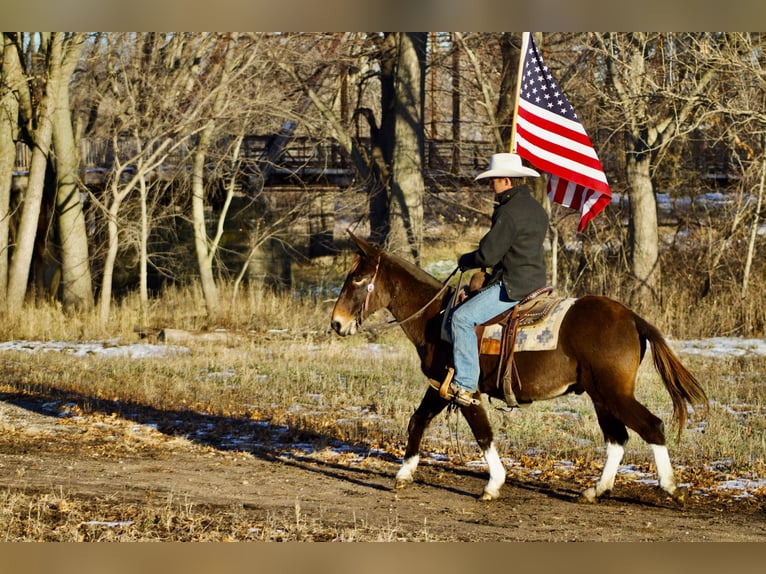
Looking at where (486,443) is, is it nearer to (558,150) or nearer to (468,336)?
(468,336)

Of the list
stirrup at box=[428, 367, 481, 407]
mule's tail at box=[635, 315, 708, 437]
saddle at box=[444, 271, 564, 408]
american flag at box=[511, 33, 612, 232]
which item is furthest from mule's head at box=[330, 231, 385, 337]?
mule's tail at box=[635, 315, 708, 437]

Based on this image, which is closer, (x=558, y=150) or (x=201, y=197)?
(x=558, y=150)

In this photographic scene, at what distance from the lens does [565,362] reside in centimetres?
874

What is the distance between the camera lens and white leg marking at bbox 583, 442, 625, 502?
888cm

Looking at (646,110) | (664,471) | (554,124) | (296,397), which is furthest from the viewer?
(646,110)

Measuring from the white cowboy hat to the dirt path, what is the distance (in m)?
2.94

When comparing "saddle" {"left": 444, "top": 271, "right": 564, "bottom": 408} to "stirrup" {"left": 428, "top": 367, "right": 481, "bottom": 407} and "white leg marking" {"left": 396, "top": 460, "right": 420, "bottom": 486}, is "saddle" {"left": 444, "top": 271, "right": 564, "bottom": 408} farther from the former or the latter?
"white leg marking" {"left": 396, "top": 460, "right": 420, "bottom": 486}

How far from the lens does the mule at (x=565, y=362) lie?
852cm

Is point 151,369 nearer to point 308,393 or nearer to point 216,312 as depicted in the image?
point 308,393

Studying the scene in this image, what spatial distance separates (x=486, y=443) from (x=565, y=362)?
108cm

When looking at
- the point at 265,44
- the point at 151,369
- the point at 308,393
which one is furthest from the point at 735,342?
the point at 265,44

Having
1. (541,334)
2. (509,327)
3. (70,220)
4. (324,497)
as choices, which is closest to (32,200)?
(70,220)

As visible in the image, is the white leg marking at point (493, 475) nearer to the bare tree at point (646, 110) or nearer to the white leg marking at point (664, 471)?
the white leg marking at point (664, 471)

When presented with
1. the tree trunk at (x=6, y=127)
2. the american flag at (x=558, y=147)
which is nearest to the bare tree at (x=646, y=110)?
the american flag at (x=558, y=147)
